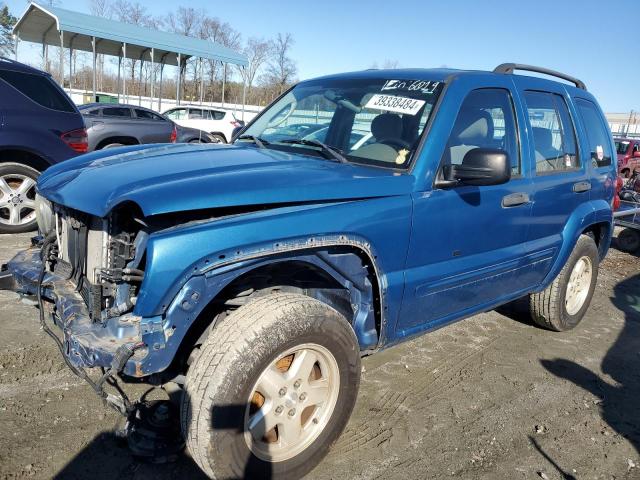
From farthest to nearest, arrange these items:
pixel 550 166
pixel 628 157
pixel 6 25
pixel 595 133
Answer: pixel 6 25
pixel 628 157
pixel 595 133
pixel 550 166

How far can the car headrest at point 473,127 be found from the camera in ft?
10.4

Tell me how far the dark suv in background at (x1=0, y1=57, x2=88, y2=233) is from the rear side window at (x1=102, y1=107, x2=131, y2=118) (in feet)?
23.0

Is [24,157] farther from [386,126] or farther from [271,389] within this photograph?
[271,389]

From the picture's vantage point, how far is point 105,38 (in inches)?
769

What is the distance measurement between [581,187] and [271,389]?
308cm

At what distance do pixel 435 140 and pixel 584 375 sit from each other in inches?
89.5

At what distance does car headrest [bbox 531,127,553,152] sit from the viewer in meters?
A: 3.76

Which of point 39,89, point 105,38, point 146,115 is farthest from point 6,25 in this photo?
point 39,89

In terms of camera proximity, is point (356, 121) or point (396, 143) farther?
point (356, 121)

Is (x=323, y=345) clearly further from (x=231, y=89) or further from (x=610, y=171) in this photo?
(x=231, y=89)

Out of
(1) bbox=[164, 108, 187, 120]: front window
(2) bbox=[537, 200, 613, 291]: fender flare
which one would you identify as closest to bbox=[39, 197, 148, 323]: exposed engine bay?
(2) bbox=[537, 200, 613, 291]: fender flare

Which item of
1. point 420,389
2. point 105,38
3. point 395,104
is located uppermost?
point 105,38

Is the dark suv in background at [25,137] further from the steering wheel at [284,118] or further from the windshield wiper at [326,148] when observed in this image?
the windshield wiper at [326,148]

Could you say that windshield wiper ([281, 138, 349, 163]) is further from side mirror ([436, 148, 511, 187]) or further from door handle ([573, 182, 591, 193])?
door handle ([573, 182, 591, 193])
